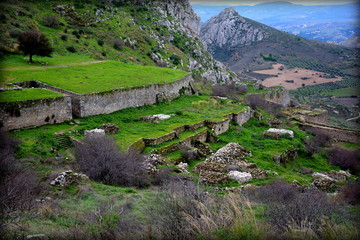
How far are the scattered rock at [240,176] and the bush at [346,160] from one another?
10113 millimetres

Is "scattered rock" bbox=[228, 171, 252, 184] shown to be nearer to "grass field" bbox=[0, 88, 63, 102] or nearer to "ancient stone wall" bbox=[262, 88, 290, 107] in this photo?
"grass field" bbox=[0, 88, 63, 102]

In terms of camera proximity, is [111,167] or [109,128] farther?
[109,128]

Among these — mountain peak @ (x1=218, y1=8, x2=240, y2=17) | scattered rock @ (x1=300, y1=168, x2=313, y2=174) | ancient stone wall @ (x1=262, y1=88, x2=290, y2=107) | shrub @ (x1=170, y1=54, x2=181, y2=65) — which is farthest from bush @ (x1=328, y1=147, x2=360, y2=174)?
mountain peak @ (x1=218, y1=8, x2=240, y2=17)

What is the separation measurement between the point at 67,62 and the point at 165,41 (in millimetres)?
30923

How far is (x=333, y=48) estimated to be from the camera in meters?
97.4

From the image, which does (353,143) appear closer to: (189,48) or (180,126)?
(180,126)

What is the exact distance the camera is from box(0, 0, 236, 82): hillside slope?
28703mm

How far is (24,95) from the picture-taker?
569 inches

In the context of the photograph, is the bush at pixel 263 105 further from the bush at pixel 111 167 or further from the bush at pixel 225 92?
the bush at pixel 111 167

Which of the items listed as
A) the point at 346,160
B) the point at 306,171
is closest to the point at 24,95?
the point at 306,171

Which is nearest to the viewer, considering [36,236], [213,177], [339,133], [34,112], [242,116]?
[36,236]

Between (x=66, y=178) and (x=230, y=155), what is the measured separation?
8823mm

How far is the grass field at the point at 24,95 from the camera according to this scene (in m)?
13.6

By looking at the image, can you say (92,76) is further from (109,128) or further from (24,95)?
(109,128)
